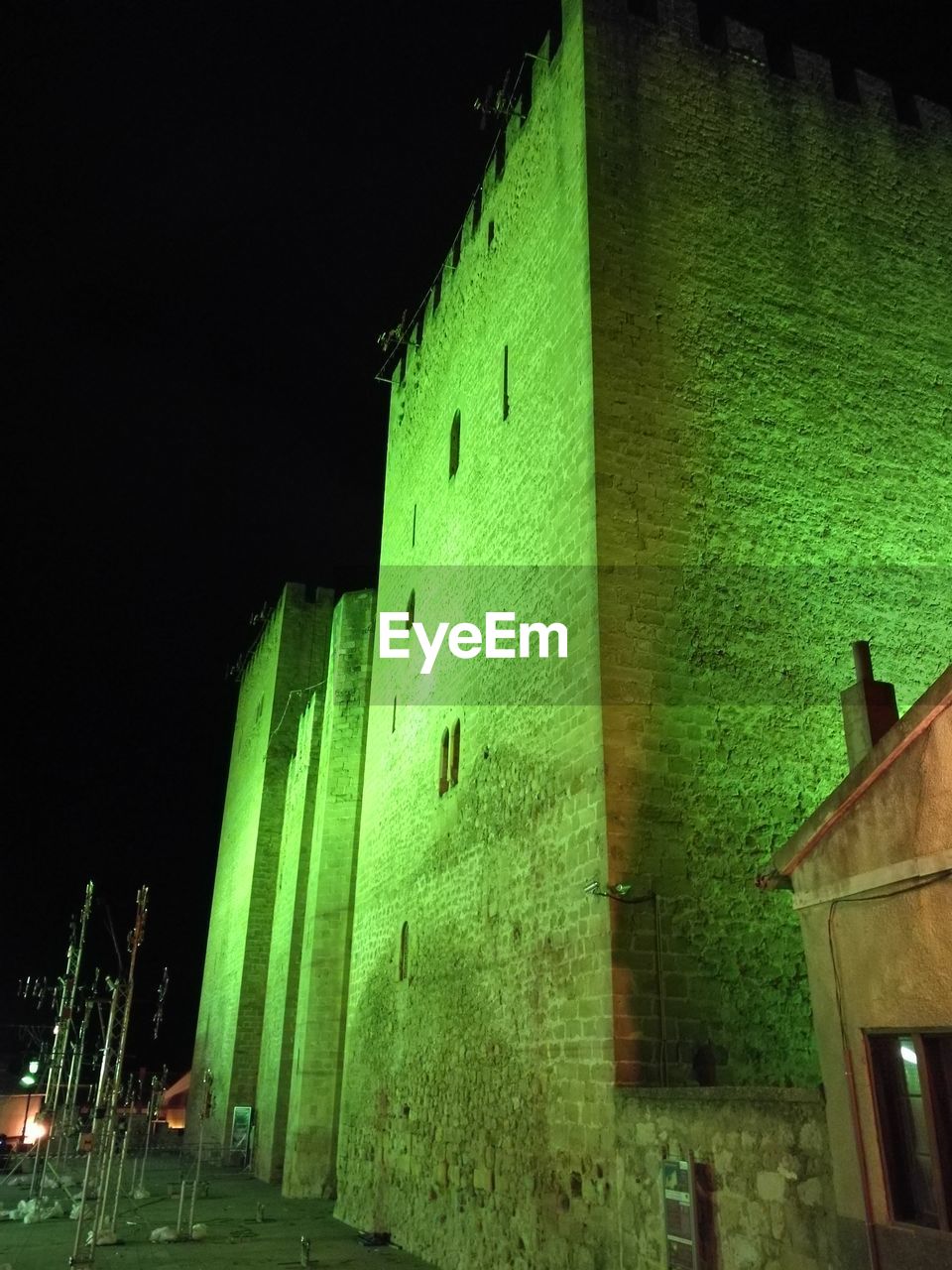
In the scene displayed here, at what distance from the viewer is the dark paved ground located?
31.2 ft

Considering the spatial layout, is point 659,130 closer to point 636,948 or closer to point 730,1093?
point 636,948

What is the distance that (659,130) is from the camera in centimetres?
1014

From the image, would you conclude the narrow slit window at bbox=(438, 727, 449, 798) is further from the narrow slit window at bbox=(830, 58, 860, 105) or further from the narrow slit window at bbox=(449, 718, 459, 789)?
the narrow slit window at bbox=(830, 58, 860, 105)

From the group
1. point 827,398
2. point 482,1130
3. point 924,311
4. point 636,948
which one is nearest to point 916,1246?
point 636,948

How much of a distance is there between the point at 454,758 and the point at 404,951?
2.51 m

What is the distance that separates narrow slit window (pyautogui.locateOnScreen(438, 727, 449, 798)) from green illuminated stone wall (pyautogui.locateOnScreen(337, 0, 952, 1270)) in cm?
36

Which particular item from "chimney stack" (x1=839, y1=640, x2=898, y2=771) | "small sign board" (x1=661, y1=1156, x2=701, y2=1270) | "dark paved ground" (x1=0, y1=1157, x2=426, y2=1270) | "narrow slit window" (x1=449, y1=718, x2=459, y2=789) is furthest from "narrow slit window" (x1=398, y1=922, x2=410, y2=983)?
"chimney stack" (x1=839, y1=640, x2=898, y2=771)

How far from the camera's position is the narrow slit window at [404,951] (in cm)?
1135

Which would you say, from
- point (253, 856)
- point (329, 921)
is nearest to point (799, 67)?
point (329, 921)

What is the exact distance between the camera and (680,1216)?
5.46 metres

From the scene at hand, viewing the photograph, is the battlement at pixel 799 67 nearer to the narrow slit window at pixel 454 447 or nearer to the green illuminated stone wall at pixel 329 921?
the narrow slit window at pixel 454 447

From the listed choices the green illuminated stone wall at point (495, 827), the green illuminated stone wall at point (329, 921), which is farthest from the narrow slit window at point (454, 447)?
the green illuminated stone wall at point (329, 921)

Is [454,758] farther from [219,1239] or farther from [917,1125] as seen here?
[917,1125]

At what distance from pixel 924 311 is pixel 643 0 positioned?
4635mm
